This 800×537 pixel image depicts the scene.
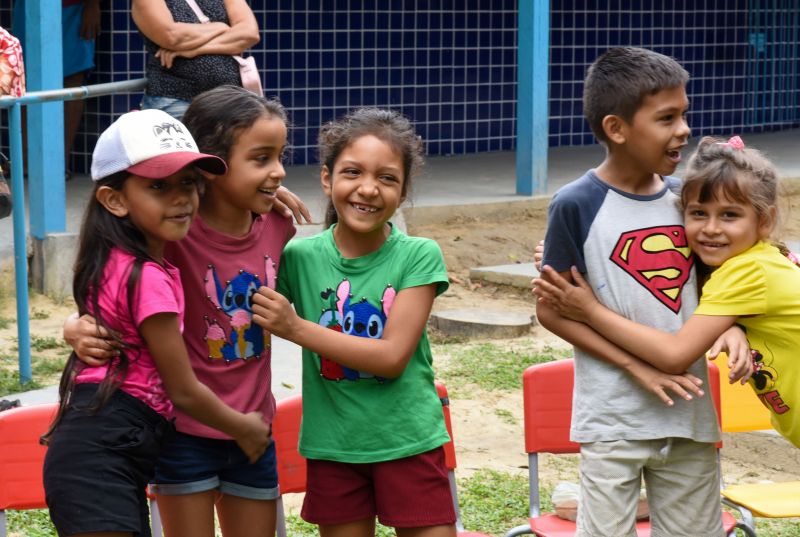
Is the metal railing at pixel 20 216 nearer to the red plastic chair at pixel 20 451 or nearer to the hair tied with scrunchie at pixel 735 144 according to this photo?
the red plastic chair at pixel 20 451

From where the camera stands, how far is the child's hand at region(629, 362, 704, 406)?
3172 mm

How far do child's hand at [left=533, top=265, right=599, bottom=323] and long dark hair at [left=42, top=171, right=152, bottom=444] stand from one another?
37.6 inches

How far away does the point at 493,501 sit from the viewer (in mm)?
4891

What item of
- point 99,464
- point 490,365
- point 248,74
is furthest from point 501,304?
point 99,464

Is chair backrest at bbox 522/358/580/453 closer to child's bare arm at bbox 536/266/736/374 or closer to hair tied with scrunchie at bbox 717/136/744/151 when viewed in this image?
child's bare arm at bbox 536/266/736/374

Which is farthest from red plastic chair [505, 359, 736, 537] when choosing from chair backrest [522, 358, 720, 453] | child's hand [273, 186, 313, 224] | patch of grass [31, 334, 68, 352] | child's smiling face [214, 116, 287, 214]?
patch of grass [31, 334, 68, 352]

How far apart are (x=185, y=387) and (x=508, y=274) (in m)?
5.76

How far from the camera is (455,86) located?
1178 centimetres

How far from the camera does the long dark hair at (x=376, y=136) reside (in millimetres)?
3215

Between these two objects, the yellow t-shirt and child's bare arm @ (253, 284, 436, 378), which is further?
the yellow t-shirt

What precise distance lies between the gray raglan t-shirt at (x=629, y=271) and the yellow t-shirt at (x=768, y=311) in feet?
0.32

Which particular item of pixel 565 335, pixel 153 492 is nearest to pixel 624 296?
pixel 565 335

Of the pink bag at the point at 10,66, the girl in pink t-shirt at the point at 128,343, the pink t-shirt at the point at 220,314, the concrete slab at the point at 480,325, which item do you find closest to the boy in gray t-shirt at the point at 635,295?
the pink t-shirt at the point at 220,314

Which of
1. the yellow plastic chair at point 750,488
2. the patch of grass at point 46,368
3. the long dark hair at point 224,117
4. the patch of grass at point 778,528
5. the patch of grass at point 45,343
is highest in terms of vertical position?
the long dark hair at point 224,117
